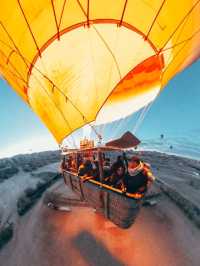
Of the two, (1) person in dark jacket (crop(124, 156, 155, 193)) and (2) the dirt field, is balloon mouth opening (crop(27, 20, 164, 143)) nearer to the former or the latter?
(1) person in dark jacket (crop(124, 156, 155, 193))

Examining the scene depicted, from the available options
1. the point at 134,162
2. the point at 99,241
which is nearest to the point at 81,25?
the point at 134,162

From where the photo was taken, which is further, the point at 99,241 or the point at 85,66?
the point at 99,241

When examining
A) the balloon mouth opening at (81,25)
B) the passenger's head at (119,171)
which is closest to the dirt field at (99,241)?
the passenger's head at (119,171)

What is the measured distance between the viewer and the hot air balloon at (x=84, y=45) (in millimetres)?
6609

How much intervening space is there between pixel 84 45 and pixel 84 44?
0.12 ft

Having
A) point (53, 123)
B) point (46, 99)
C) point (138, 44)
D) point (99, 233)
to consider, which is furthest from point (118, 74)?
point (99, 233)

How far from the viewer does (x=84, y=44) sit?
7.63 metres

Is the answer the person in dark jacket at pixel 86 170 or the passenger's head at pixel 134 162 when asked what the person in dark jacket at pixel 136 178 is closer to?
the passenger's head at pixel 134 162

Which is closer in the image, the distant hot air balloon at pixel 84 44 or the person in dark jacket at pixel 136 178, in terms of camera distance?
the person in dark jacket at pixel 136 178

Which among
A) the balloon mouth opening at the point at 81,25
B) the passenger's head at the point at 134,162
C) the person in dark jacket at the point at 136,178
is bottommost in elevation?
the person in dark jacket at the point at 136,178

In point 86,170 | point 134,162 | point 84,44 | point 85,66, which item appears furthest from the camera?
point 86,170

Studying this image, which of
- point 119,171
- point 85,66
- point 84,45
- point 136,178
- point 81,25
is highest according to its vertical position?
point 81,25

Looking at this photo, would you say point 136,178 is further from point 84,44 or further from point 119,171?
point 84,44

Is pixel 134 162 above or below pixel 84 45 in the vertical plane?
below
